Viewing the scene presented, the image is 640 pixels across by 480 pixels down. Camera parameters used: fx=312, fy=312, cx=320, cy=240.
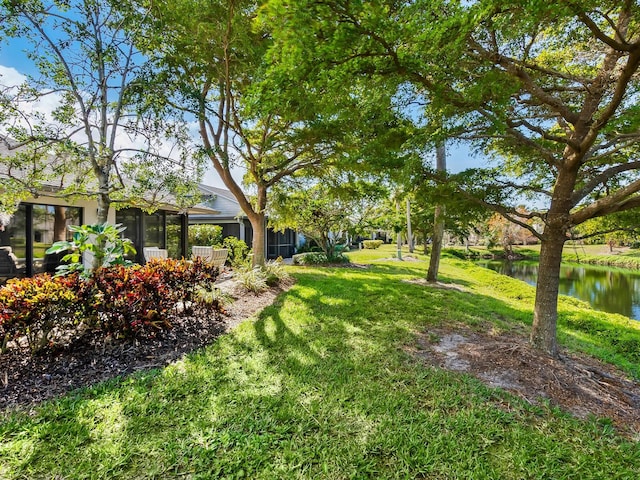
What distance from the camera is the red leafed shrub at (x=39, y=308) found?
3.37 meters

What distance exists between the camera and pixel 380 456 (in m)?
2.39

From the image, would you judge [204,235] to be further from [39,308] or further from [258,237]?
[39,308]

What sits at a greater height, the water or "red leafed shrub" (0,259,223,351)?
"red leafed shrub" (0,259,223,351)

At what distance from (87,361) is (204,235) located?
11.8 metres

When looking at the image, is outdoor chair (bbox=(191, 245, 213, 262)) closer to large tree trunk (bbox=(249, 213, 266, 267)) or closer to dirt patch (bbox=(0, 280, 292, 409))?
large tree trunk (bbox=(249, 213, 266, 267))

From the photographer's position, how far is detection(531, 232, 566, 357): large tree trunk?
4043mm

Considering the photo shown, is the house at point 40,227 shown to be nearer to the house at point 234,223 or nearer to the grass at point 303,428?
the grass at point 303,428

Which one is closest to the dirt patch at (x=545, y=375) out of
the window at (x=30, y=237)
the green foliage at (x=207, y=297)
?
the green foliage at (x=207, y=297)

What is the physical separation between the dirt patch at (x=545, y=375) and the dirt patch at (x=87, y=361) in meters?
3.42

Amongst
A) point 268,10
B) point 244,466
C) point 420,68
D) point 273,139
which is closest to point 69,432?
point 244,466

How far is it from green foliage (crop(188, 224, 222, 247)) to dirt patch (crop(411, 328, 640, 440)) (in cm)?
1236

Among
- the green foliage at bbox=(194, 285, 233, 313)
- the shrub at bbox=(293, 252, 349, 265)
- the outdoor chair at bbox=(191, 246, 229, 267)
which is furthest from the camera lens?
the shrub at bbox=(293, 252, 349, 265)

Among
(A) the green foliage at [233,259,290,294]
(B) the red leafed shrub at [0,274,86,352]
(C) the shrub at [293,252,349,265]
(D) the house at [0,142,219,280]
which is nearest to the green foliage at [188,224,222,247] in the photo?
(D) the house at [0,142,219,280]

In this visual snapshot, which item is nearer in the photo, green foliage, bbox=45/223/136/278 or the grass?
the grass
